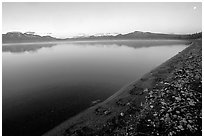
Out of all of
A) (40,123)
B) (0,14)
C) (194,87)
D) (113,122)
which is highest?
(0,14)

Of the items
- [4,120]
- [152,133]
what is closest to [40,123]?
[4,120]

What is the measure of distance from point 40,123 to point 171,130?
27.4 feet

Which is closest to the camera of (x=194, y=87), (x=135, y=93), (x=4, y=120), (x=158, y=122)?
(x=158, y=122)

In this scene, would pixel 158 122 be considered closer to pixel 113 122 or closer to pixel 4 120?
pixel 113 122

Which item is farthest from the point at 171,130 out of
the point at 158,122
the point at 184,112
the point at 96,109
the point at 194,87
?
the point at 194,87

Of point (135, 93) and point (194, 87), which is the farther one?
point (135, 93)

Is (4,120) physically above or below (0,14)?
below

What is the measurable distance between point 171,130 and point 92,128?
168 inches

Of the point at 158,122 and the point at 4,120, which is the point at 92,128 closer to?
the point at 158,122

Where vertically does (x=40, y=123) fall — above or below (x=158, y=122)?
below

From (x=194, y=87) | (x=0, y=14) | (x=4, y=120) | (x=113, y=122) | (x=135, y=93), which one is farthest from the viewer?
(x=135, y=93)

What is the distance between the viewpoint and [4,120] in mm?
11492

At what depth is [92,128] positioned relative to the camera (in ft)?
30.3

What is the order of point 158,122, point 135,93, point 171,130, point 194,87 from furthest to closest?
point 135,93 → point 194,87 → point 158,122 → point 171,130
